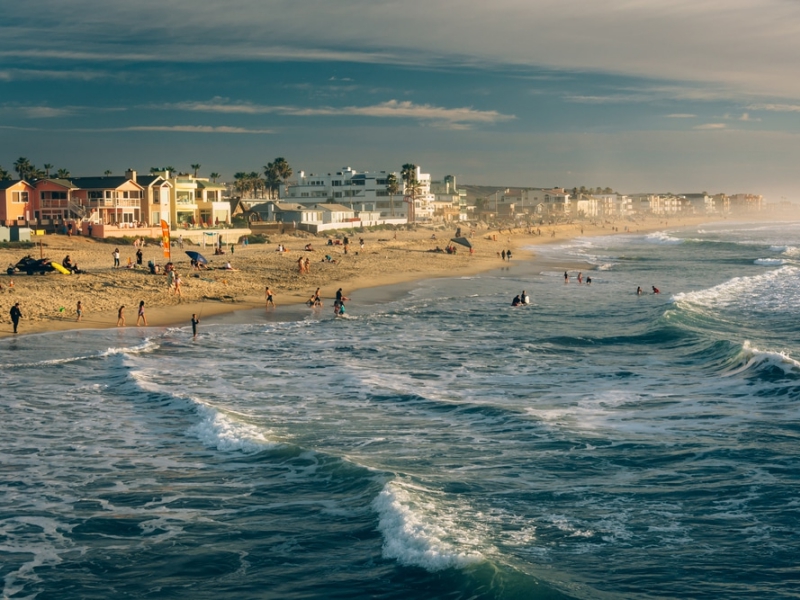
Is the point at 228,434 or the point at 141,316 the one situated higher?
the point at 141,316

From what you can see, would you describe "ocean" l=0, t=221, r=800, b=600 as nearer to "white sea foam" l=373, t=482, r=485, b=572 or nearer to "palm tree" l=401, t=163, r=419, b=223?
"white sea foam" l=373, t=482, r=485, b=572

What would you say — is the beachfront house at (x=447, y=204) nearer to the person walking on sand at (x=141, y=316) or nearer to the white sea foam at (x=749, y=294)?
the white sea foam at (x=749, y=294)

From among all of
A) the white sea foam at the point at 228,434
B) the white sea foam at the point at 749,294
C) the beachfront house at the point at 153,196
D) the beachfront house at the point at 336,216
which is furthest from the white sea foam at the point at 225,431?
the beachfront house at the point at 336,216

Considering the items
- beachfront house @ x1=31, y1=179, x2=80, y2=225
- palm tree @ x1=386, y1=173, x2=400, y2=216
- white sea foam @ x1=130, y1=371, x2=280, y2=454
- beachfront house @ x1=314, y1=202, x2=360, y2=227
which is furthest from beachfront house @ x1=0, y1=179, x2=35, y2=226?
palm tree @ x1=386, y1=173, x2=400, y2=216

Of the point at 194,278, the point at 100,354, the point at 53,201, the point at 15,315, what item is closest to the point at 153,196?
the point at 53,201

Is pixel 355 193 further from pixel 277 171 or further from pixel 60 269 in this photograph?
pixel 60 269
